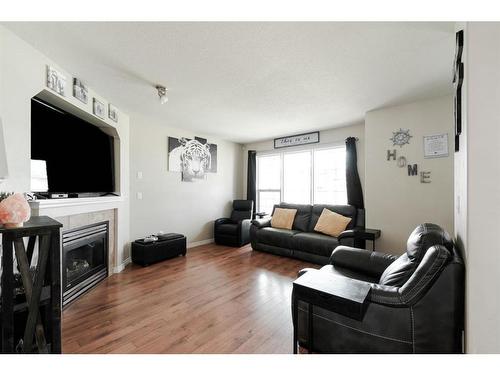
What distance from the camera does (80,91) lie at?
7.66 feet

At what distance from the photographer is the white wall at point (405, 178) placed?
2838mm

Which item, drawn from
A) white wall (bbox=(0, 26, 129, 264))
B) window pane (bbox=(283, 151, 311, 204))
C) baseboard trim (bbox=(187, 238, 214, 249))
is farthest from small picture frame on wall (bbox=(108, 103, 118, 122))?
window pane (bbox=(283, 151, 311, 204))

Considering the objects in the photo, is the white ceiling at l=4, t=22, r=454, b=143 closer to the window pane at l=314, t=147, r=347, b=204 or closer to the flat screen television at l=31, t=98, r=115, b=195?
the flat screen television at l=31, t=98, r=115, b=195

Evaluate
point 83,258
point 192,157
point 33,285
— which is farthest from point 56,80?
point 192,157

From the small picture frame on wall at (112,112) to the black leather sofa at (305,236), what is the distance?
2942 mm

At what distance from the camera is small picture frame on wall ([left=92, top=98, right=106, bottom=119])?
8.58ft

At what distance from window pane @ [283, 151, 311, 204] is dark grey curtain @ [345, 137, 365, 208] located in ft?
3.05

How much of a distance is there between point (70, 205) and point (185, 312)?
5.32 ft

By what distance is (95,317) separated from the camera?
202cm

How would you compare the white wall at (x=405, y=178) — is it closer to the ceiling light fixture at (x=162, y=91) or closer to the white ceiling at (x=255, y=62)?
the white ceiling at (x=255, y=62)
